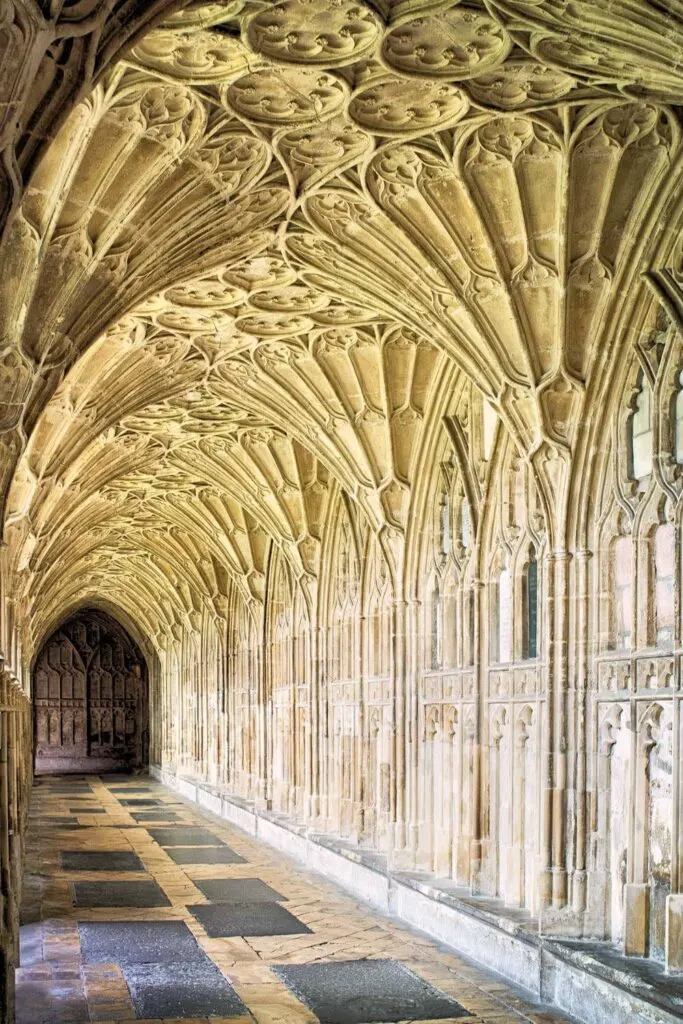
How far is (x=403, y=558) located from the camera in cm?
1509

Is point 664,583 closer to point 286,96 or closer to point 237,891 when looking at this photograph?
point 286,96

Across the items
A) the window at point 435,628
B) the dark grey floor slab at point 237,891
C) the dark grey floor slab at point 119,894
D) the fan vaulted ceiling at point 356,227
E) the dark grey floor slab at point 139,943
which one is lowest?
the dark grey floor slab at point 237,891

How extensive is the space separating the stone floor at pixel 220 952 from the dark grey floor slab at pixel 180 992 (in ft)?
0.05

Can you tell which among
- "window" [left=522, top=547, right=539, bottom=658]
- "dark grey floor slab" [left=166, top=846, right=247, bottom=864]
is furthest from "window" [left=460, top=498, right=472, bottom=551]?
"dark grey floor slab" [left=166, top=846, right=247, bottom=864]

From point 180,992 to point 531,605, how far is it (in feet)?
A: 15.9

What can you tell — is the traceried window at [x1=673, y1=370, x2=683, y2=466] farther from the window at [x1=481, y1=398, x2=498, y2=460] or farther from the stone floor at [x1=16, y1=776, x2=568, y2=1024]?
the stone floor at [x1=16, y1=776, x2=568, y2=1024]

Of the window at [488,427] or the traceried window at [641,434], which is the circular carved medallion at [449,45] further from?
the window at [488,427]

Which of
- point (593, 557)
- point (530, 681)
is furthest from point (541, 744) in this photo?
point (593, 557)

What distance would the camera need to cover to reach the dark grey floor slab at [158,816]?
25.0 metres

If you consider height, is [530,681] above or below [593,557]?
below

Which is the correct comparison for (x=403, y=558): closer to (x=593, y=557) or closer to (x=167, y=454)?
(x=593, y=557)

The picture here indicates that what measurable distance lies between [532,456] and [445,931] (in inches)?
188

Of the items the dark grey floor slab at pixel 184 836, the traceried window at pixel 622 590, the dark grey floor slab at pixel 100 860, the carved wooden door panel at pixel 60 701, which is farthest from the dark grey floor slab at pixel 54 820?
the carved wooden door panel at pixel 60 701

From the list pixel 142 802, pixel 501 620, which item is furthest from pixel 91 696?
pixel 501 620
